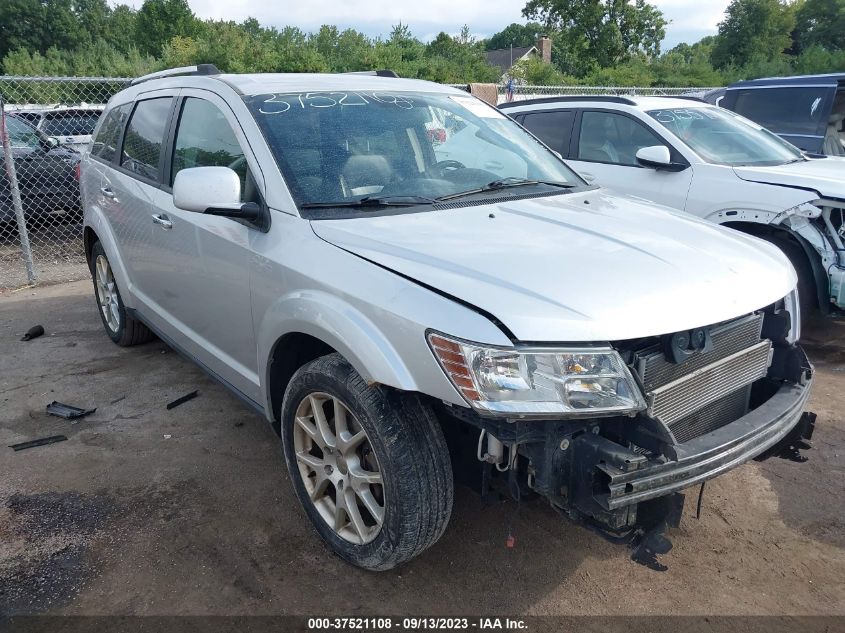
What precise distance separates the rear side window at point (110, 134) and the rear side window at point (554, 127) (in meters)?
3.81

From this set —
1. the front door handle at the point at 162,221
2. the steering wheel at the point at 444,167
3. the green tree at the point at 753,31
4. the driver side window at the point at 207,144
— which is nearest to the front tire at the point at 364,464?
the driver side window at the point at 207,144

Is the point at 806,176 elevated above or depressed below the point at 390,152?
below

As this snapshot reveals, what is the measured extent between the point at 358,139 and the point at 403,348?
1.34 meters

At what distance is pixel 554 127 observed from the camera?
6844mm

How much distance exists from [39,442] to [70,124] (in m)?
7.73

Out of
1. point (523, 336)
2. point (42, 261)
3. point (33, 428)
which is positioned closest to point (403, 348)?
point (523, 336)

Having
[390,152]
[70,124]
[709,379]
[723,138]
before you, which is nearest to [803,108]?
[723,138]

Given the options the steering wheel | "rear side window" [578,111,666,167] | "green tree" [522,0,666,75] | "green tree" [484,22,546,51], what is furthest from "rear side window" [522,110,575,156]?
"green tree" [484,22,546,51]

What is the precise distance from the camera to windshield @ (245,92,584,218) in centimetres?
298

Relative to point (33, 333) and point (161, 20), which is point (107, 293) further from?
point (161, 20)

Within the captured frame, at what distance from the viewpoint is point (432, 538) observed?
2.53 meters

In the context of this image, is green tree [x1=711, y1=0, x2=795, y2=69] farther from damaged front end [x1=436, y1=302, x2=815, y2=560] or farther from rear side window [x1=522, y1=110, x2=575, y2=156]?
damaged front end [x1=436, y1=302, x2=815, y2=560]

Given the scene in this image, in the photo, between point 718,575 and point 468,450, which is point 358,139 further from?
point 718,575

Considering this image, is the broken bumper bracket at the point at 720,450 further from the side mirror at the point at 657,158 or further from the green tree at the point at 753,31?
the green tree at the point at 753,31
